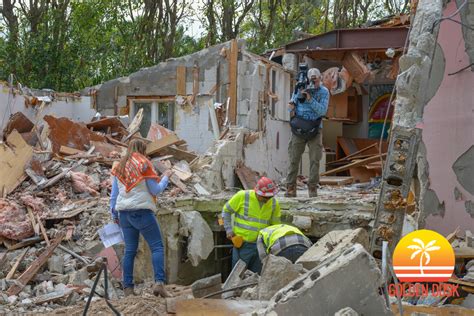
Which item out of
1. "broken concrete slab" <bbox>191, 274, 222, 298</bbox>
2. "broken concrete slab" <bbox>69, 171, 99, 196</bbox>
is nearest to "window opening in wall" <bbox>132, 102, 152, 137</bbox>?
"broken concrete slab" <bbox>69, 171, 99, 196</bbox>

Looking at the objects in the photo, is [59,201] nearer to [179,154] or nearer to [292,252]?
[179,154]

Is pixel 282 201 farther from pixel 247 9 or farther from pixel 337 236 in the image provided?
pixel 247 9

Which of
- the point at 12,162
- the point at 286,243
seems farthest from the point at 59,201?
the point at 286,243

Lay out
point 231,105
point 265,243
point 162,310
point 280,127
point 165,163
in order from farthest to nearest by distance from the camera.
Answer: point 280,127 < point 231,105 < point 165,163 < point 265,243 < point 162,310

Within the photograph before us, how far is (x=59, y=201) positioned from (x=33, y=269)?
2.20 meters

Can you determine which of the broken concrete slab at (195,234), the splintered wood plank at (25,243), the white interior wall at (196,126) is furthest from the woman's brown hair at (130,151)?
the white interior wall at (196,126)

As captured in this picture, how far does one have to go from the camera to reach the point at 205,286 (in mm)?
6766

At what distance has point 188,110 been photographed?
14.5m

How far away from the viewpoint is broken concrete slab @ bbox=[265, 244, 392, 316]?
3.88 m

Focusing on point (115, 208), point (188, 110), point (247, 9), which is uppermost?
point (247, 9)

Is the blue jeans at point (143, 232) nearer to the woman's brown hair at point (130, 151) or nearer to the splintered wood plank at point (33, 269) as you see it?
the woman's brown hair at point (130, 151)

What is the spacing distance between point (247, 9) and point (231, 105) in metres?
15.0

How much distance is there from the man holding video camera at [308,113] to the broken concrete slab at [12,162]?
14.8ft

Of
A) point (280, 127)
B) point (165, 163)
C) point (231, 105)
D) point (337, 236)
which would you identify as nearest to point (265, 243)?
point (337, 236)
